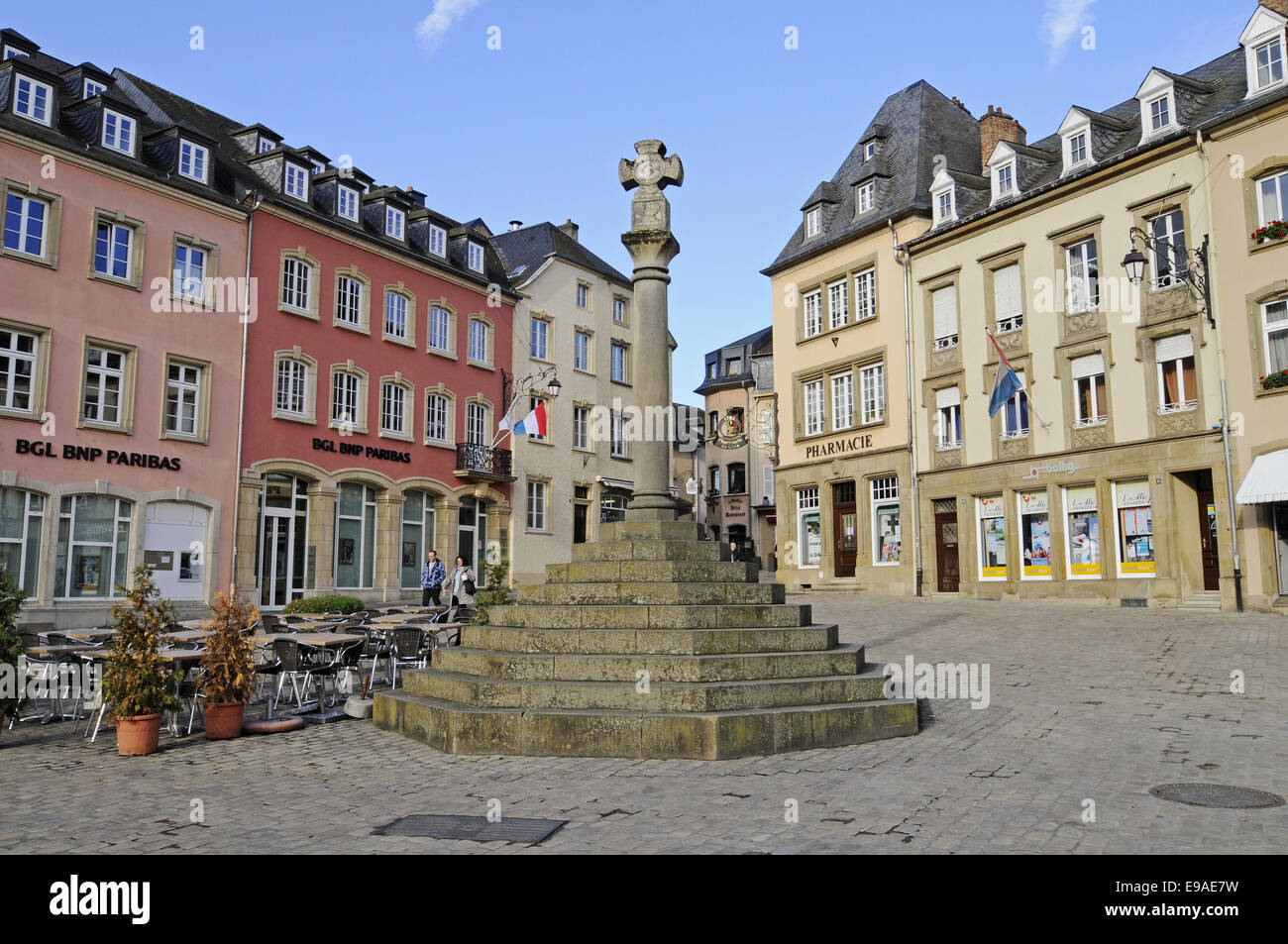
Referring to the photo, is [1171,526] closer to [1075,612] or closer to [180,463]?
[1075,612]

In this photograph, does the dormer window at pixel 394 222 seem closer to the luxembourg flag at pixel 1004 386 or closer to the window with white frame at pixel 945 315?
the window with white frame at pixel 945 315

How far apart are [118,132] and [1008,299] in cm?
2297

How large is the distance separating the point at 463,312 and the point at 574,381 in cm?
572

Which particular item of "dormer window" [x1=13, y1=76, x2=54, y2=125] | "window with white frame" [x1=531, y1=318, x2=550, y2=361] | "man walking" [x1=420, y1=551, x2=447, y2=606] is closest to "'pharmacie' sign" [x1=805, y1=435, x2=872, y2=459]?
"window with white frame" [x1=531, y1=318, x2=550, y2=361]

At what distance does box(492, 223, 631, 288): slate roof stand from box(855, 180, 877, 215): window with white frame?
11.0m

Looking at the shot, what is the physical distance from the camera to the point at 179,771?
25.7 ft

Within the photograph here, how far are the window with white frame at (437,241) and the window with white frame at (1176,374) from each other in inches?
852

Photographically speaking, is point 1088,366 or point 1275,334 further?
point 1088,366

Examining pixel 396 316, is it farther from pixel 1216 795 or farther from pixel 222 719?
pixel 1216 795

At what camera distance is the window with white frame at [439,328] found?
A: 31094mm

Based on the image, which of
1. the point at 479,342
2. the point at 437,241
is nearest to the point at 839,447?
the point at 479,342

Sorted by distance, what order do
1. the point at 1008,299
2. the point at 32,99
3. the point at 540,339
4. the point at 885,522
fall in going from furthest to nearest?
1. the point at 540,339
2. the point at 885,522
3. the point at 1008,299
4. the point at 32,99

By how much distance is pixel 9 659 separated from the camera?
29.9ft
